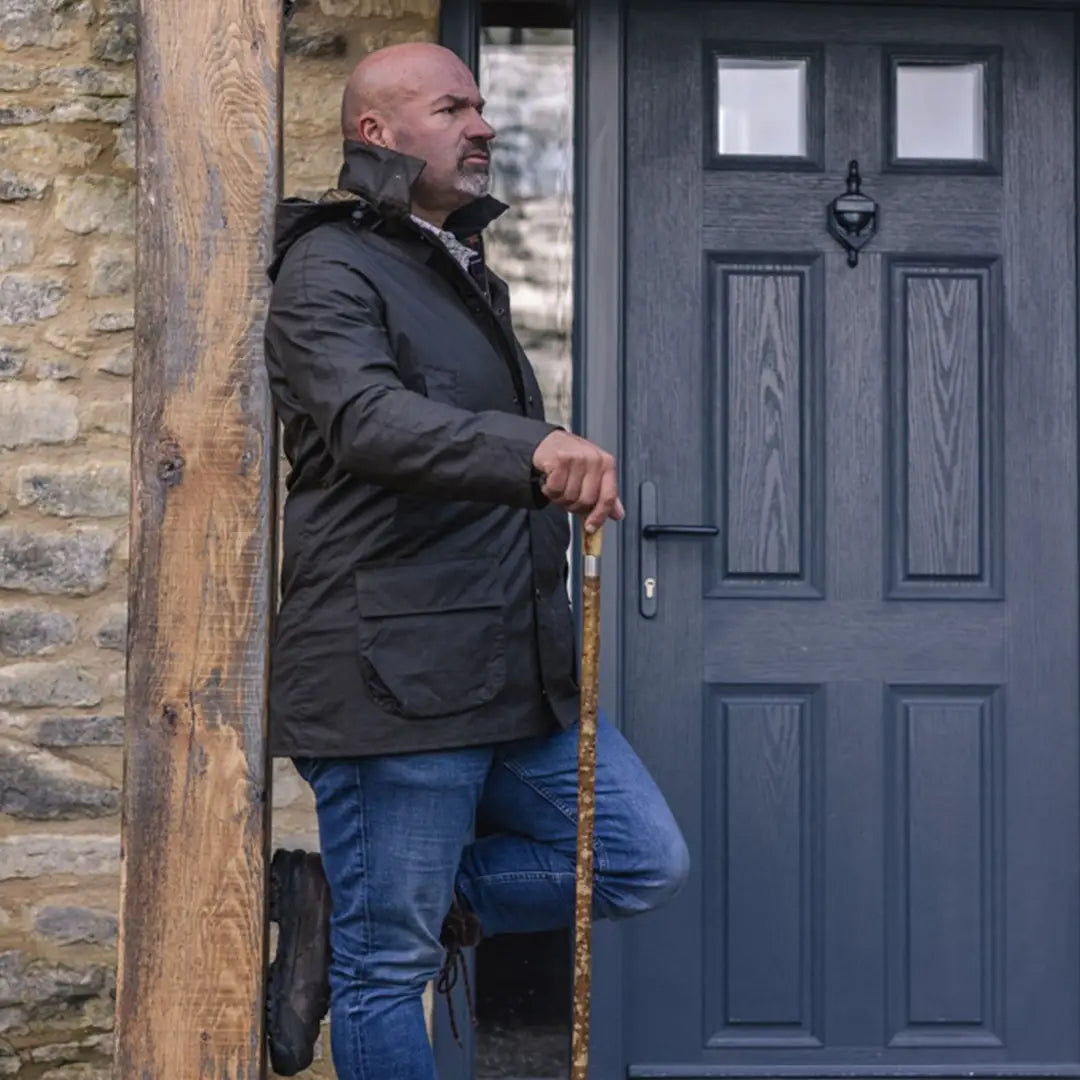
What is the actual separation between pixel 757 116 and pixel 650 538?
3.29 ft

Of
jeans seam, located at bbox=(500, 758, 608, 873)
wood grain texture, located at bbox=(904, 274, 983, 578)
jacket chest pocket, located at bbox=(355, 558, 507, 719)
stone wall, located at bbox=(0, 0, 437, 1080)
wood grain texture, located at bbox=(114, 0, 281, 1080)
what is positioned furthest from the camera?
wood grain texture, located at bbox=(904, 274, 983, 578)

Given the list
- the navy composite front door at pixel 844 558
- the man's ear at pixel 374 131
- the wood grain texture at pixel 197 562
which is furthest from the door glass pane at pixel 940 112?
the wood grain texture at pixel 197 562

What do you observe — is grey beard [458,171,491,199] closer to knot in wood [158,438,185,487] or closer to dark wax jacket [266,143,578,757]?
dark wax jacket [266,143,578,757]

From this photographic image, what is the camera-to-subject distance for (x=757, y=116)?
3.98 metres

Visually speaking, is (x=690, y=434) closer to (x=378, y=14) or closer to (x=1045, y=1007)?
(x=378, y=14)

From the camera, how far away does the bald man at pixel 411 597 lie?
2.43m

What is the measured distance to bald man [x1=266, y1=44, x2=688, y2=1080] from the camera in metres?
2.43

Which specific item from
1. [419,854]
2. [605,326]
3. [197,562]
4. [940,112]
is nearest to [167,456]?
[197,562]

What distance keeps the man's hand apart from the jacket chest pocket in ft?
0.79

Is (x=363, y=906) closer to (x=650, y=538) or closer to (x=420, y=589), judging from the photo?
(x=420, y=589)

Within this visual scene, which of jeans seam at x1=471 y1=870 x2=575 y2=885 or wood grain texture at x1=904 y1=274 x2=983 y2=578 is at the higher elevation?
wood grain texture at x1=904 y1=274 x2=983 y2=578

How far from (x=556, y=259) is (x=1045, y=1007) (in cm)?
204

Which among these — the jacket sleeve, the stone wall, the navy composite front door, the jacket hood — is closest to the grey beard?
the jacket hood

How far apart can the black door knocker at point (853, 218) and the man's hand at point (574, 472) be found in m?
1.74
